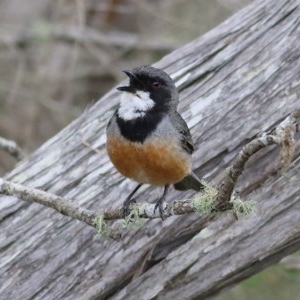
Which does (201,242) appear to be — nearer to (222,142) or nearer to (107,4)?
(222,142)

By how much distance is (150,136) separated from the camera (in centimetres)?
376

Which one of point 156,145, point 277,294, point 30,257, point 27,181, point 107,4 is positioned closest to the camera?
point 156,145

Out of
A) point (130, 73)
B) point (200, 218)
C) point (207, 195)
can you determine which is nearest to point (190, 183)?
point (200, 218)

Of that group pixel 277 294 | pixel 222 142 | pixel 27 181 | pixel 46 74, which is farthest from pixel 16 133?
pixel 222 142

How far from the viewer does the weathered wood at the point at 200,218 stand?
152 inches

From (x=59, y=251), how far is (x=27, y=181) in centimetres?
50

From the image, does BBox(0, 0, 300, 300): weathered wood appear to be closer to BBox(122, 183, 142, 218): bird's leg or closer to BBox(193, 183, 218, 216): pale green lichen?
BBox(122, 183, 142, 218): bird's leg

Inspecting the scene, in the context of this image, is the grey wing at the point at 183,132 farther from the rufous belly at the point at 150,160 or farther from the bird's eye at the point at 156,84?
the bird's eye at the point at 156,84

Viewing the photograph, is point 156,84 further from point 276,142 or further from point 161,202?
point 276,142

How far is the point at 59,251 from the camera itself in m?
3.99

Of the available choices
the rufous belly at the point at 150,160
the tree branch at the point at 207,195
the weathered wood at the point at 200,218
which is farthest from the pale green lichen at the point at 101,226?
the weathered wood at the point at 200,218

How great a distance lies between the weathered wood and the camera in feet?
12.7

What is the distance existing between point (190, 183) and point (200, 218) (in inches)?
6.9

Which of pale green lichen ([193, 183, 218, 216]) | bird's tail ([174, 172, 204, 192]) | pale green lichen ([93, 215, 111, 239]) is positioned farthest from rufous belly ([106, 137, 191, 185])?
pale green lichen ([193, 183, 218, 216])
